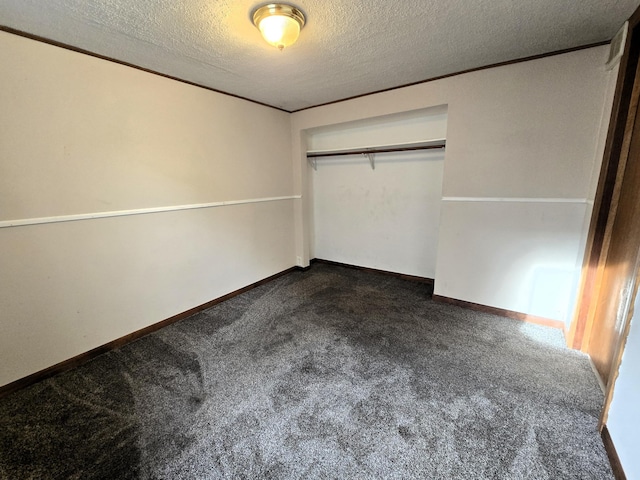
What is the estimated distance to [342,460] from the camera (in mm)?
1356

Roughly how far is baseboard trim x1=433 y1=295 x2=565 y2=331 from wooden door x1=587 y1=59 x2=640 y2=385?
50 cm

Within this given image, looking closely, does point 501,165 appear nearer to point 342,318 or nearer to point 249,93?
point 342,318

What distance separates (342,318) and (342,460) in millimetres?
1437

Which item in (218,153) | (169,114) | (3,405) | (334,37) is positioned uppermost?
(334,37)

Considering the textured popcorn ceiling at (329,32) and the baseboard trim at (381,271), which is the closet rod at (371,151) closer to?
the textured popcorn ceiling at (329,32)

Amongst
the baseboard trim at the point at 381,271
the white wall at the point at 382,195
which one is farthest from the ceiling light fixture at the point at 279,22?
the baseboard trim at the point at 381,271

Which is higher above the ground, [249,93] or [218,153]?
[249,93]

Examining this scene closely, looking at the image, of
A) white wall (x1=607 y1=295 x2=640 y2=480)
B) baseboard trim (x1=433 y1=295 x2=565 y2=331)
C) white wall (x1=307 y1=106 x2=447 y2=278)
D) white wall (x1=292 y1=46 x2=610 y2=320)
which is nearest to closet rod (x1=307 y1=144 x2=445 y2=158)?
white wall (x1=307 y1=106 x2=447 y2=278)

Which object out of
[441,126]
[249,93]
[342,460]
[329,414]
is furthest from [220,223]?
[441,126]

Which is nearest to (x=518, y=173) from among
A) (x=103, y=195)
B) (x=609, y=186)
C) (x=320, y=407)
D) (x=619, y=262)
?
(x=609, y=186)

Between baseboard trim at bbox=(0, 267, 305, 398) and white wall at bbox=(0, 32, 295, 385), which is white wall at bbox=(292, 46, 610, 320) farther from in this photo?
baseboard trim at bbox=(0, 267, 305, 398)

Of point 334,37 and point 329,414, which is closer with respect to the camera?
point 329,414

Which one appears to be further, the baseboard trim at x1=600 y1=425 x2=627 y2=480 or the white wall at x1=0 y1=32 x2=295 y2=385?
the white wall at x1=0 y1=32 x2=295 y2=385

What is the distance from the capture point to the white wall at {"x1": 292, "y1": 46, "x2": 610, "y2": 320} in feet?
7.17
